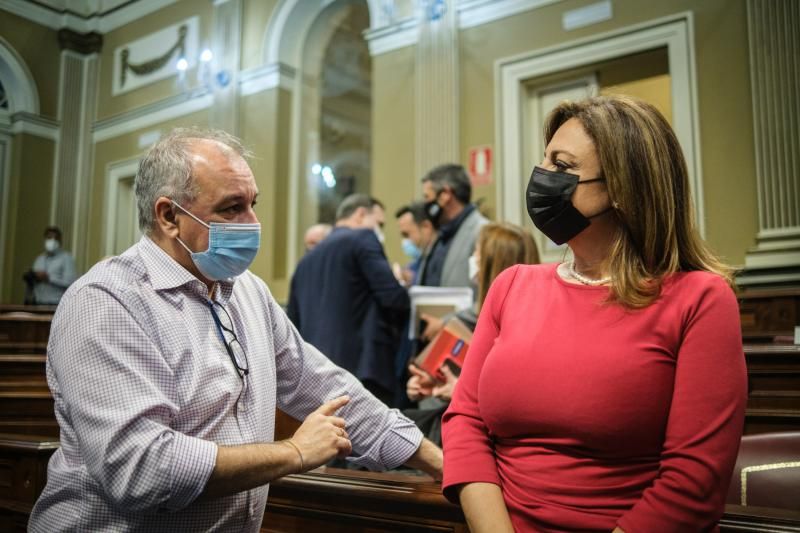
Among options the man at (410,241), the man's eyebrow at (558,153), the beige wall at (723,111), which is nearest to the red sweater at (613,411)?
the man's eyebrow at (558,153)

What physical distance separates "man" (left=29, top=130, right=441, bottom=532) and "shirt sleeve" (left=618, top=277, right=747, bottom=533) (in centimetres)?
62

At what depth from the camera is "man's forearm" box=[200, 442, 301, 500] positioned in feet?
4.37

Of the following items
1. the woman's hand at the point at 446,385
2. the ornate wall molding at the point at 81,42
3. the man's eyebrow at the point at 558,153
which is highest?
the ornate wall molding at the point at 81,42

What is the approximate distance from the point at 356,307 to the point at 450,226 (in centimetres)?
65

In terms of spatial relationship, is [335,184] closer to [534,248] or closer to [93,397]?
[534,248]

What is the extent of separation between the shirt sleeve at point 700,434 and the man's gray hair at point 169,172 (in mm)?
1022

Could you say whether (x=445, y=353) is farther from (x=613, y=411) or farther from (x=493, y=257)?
(x=613, y=411)

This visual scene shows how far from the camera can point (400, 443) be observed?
1.71m

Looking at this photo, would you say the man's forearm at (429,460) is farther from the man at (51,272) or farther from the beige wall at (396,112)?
the man at (51,272)

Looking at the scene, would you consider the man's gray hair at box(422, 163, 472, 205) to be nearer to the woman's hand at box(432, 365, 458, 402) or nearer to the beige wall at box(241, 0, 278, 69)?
the woman's hand at box(432, 365, 458, 402)

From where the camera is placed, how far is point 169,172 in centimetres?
159

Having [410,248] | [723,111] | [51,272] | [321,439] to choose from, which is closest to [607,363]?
[321,439]

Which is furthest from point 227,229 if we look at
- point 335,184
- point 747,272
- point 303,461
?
point 335,184

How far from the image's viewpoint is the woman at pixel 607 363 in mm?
1155
